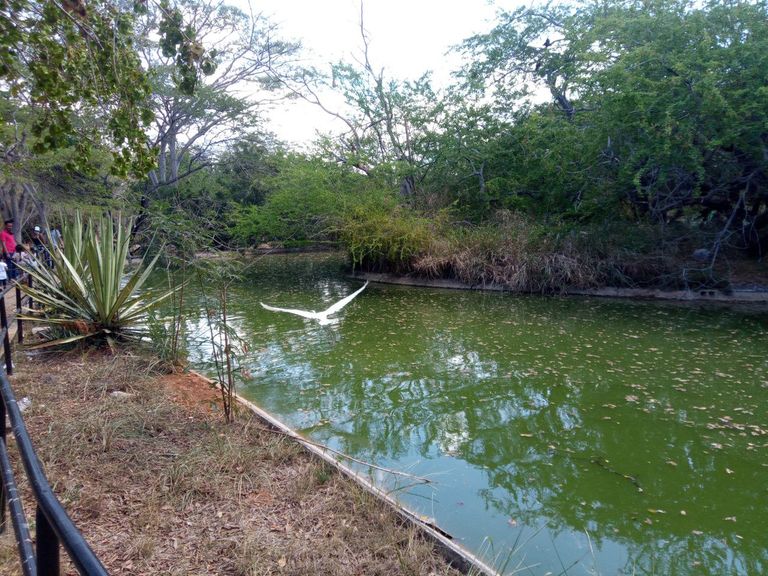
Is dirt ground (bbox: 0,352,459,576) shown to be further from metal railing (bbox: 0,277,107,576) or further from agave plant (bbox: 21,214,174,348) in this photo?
agave plant (bbox: 21,214,174,348)

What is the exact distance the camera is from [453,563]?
7.93 ft

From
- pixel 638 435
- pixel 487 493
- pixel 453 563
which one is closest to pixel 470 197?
pixel 638 435

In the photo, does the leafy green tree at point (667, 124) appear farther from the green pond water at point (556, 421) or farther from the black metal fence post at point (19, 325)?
the black metal fence post at point (19, 325)

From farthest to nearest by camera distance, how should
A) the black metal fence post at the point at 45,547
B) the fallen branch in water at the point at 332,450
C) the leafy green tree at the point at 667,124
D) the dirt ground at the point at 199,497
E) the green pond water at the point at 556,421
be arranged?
the leafy green tree at the point at 667,124 → the fallen branch in water at the point at 332,450 → the green pond water at the point at 556,421 → the dirt ground at the point at 199,497 → the black metal fence post at the point at 45,547

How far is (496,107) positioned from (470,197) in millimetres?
2799

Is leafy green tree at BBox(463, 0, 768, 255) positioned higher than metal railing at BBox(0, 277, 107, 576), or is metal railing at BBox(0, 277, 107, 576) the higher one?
leafy green tree at BBox(463, 0, 768, 255)

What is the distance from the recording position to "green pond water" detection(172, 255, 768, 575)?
2.91 metres

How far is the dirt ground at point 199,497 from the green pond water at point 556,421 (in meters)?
0.51

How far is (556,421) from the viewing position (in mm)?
4508

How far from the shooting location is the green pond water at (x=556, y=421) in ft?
9.55

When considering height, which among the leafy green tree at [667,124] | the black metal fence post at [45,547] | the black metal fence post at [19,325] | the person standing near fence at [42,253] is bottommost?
the black metal fence post at [19,325]

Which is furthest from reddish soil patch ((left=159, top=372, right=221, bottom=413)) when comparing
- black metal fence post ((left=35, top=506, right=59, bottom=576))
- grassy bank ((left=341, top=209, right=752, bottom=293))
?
grassy bank ((left=341, top=209, right=752, bottom=293))

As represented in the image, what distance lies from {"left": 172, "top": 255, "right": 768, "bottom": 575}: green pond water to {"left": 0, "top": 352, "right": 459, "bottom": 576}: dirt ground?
0.51m

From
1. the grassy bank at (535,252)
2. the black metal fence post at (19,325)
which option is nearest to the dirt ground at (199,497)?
the black metal fence post at (19,325)
